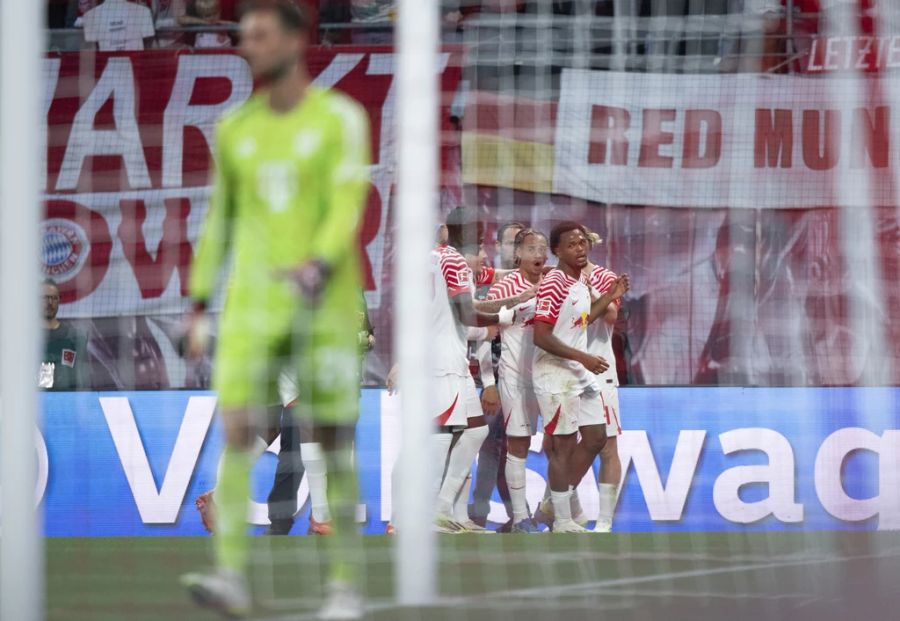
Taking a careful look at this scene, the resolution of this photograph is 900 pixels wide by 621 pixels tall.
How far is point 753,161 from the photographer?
655cm

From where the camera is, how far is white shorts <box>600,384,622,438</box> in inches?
280

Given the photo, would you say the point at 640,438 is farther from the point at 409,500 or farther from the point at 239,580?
the point at 239,580

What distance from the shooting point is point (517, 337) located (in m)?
7.20

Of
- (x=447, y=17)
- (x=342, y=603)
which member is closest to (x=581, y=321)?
(x=447, y=17)

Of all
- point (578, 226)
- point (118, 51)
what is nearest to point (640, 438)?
point (578, 226)

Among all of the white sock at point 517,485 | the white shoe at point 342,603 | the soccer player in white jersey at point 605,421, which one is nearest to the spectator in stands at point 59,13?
the white shoe at point 342,603

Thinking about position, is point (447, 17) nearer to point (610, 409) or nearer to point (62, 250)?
point (62, 250)

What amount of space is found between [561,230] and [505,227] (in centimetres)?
25

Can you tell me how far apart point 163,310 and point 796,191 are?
9.38ft

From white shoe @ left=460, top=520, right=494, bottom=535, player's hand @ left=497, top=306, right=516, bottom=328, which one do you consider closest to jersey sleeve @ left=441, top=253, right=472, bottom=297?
player's hand @ left=497, top=306, right=516, bottom=328

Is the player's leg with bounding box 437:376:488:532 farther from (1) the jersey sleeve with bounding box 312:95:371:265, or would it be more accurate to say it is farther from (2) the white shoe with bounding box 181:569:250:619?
(1) the jersey sleeve with bounding box 312:95:371:265

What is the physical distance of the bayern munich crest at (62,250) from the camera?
19.4 ft

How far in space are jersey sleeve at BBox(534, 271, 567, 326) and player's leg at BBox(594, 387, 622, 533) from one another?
54 centimetres

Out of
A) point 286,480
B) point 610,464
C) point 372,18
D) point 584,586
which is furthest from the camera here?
point 372,18
